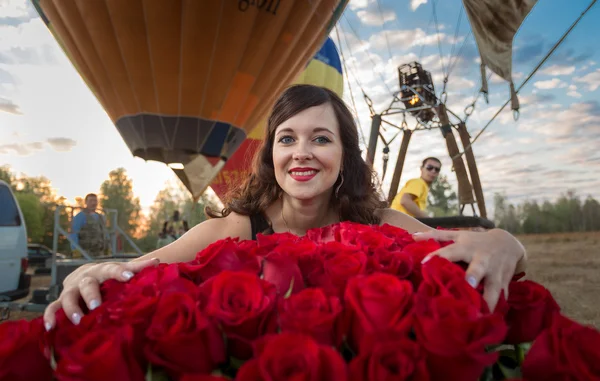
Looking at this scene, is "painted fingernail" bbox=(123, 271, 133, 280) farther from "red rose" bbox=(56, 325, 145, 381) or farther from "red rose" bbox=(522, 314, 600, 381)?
"red rose" bbox=(522, 314, 600, 381)

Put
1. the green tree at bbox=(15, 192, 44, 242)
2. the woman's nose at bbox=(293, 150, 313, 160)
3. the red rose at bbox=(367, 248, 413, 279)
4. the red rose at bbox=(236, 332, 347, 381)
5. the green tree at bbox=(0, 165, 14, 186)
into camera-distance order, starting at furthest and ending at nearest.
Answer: the green tree at bbox=(0, 165, 14, 186) < the green tree at bbox=(15, 192, 44, 242) < the woman's nose at bbox=(293, 150, 313, 160) < the red rose at bbox=(367, 248, 413, 279) < the red rose at bbox=(236, 332, 347, 381)

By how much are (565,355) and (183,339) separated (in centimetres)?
44

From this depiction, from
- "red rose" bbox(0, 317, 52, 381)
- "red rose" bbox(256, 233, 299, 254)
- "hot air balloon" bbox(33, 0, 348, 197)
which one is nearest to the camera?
"red rose" bbox(0, 317, 52, 381)

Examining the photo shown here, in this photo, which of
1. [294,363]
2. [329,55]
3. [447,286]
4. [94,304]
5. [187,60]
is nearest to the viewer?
[294,363]

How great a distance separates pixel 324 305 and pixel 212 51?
607 centimetres

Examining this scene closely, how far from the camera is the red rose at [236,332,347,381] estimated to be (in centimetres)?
42

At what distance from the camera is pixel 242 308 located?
519mm

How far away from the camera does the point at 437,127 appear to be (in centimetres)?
613

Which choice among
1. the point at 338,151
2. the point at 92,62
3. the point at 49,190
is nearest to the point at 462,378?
the point at 338,151

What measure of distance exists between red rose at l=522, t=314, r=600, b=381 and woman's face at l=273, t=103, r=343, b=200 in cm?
96

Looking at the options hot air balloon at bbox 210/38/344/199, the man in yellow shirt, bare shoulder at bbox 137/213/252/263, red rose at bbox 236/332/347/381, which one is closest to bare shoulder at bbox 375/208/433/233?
bare shoulder at bbox 137/213/252/263

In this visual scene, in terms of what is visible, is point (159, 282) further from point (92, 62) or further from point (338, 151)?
point (92, 62)

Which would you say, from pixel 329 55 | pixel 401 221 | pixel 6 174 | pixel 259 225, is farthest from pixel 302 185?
pixel 6 174

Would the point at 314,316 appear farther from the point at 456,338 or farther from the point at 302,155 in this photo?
the point at 302,155
